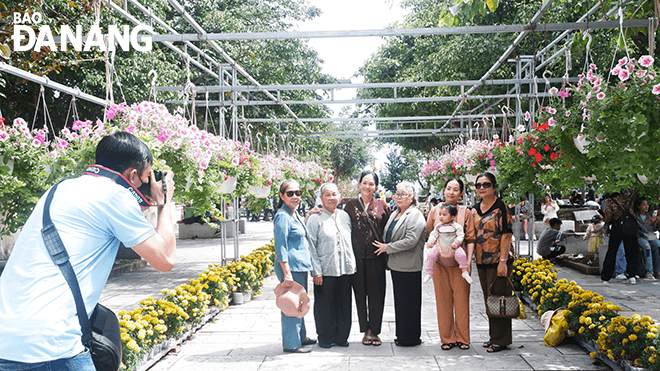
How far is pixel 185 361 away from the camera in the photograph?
4875 mm

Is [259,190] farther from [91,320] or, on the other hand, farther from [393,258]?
[91,320]

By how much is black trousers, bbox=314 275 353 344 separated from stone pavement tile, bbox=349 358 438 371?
419 mm

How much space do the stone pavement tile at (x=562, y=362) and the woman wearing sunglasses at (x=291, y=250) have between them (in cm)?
205

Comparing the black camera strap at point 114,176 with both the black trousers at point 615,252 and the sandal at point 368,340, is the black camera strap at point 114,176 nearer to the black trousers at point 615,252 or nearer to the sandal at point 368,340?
the sandal at point 368,340

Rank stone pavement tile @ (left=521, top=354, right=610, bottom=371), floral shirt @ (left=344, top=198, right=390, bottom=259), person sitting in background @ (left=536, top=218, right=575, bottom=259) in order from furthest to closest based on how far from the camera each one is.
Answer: person sitting in background @ (left=536, top=218, right=575, bottom=259) < floral shirt @ (left=344, top=198, right=390, bottom=259) < stone pavement tile @ (left=521, top=354, right=610, bottom=371)

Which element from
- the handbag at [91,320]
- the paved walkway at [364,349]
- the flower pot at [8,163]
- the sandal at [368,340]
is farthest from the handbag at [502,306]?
the flower pot at [8,163]

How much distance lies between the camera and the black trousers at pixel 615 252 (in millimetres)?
8656

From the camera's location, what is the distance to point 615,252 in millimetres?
8789

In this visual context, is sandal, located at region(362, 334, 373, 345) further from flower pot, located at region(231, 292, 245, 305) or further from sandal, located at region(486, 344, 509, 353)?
flower pot, located at region(231, 292, 245, 305)

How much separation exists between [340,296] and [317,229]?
0.71 meters

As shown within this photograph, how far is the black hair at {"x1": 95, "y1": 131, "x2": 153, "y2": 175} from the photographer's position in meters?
2.16

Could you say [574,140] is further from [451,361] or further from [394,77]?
[394,77]

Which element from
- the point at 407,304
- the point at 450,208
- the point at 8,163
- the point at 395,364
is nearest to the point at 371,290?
the point at 407,304

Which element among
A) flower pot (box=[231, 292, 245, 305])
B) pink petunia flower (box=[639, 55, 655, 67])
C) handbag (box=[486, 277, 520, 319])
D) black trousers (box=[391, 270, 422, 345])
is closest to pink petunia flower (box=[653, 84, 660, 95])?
pink petunia flower (box=[639, 55, 655, 67])
